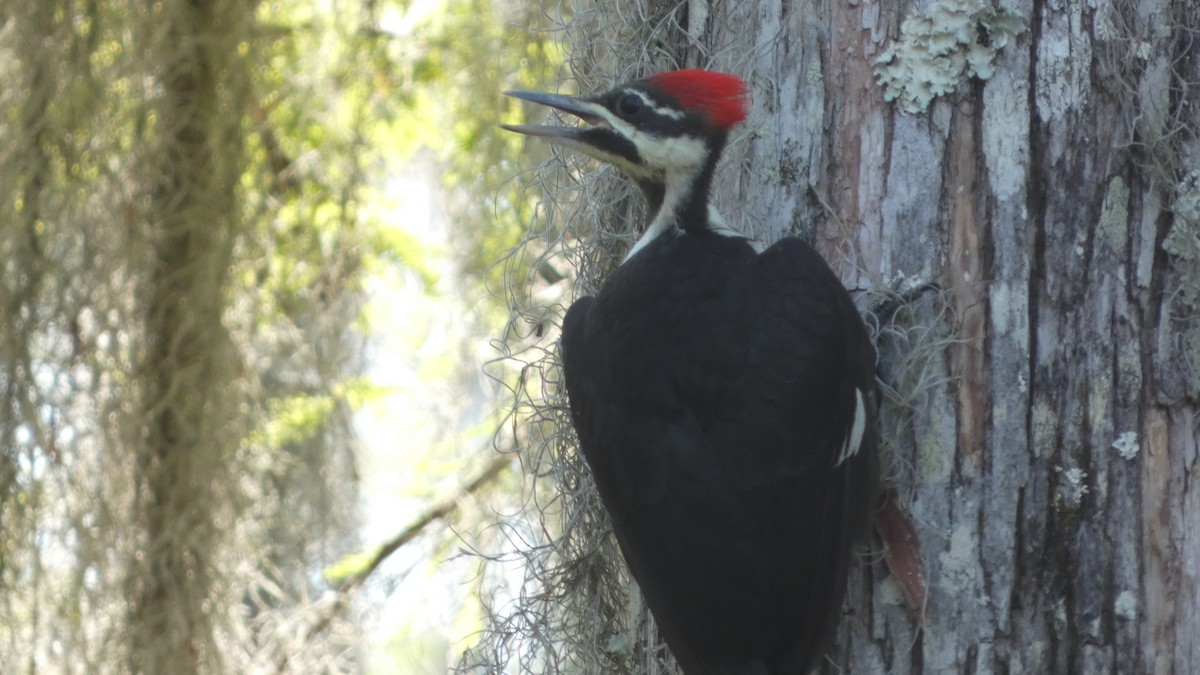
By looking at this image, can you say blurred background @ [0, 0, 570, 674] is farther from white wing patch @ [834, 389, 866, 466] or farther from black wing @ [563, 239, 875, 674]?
white wing patch @ [834, 389, 866, 466]

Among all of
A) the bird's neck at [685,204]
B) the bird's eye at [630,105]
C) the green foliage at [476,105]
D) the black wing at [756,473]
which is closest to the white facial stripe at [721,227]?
the bird's neck at [685,204]

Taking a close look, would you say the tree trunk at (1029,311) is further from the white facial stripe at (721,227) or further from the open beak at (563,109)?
the open beak at (563,109)

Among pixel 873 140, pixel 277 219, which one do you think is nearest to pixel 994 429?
pixel 873 140

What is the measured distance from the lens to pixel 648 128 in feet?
8.11

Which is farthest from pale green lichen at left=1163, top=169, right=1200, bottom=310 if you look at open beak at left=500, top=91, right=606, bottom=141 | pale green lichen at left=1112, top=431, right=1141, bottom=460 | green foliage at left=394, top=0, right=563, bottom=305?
green foliage at left=394, top=0, right=563, bottom=305

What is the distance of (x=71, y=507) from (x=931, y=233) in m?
2.71

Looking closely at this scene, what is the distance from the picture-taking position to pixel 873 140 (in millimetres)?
2127

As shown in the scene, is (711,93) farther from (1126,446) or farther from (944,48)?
(1126,446)

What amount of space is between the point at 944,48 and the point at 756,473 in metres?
0.76

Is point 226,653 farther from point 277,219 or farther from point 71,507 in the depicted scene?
point 277,219

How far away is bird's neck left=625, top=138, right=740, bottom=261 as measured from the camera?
246cm

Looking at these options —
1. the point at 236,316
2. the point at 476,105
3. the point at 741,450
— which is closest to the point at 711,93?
the point at 741,450

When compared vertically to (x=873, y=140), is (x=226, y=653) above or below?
below

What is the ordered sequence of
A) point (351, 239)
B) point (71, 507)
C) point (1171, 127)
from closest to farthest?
1. point (1171, 127)
2. point (71, 507)
3. point (351, 239)
